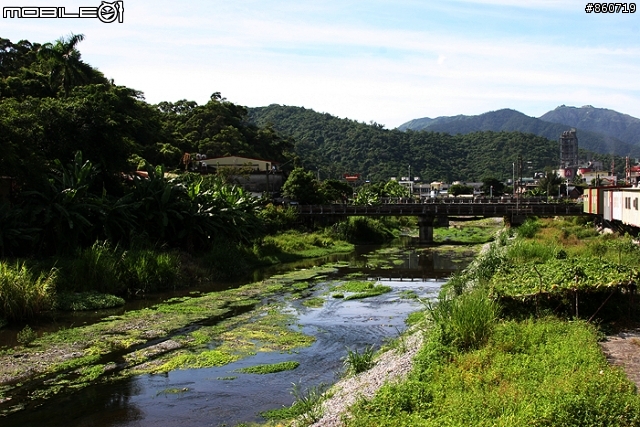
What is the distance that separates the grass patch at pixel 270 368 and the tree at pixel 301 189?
51.1 m

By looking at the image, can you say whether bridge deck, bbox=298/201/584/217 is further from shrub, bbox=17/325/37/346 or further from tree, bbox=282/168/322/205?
shrub, bbox=17/325/37/346

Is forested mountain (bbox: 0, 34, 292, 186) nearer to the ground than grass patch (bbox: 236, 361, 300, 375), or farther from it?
farther from it

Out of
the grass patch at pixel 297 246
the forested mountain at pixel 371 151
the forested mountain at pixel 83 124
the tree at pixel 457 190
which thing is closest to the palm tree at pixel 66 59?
the forested mountain at pixel 83 124

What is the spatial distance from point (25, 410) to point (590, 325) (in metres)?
12.3

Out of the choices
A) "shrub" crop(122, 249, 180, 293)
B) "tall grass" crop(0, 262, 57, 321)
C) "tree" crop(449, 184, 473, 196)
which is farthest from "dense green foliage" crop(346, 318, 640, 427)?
"tree" crop(449, 184, 473, 196)

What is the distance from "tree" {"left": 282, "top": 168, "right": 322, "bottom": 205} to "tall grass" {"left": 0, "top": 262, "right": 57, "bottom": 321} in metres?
45.6

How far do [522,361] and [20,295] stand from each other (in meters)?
16.6

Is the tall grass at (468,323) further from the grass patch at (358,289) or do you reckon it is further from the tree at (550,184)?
the tree at (550,184)

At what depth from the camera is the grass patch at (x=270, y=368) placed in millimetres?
15796

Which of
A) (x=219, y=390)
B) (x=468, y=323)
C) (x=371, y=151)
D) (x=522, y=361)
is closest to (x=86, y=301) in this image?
(x=219, y=390)

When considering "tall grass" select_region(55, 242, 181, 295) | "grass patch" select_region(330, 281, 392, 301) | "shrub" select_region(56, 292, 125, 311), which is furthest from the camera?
"grass patch" select_region(330, 281, 392, 301)

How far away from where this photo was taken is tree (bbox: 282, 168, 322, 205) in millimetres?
67250

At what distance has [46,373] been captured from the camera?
51.6 ft

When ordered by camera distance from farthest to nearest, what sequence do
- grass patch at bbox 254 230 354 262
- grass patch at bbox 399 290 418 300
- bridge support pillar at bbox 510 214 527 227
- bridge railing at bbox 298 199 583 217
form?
1. bridge railing at bbox 298 199 583 217
2. bridge support pillar at bbox 510 214 527 227
3. grass patch at bbox 254 230 354 262
4. grass patch at bbox 399 290 418 300
